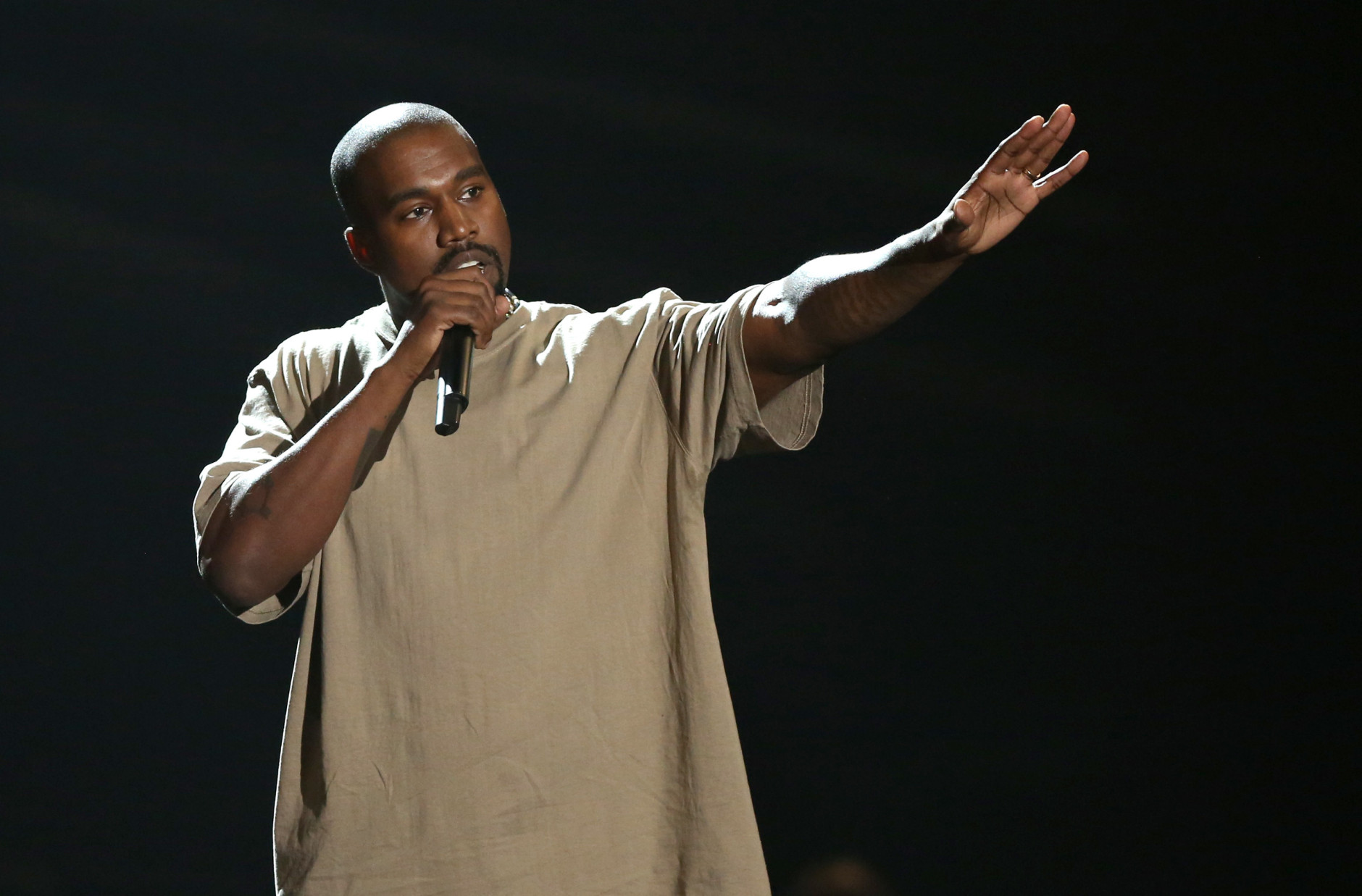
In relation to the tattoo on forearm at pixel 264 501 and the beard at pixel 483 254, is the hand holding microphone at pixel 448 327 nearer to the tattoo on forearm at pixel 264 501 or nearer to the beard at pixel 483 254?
the beard at pixel 483 254

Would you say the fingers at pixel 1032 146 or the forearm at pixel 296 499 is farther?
the forearm at pixel 296 499

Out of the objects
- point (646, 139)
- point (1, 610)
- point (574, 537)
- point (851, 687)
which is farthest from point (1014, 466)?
point (1, 610)

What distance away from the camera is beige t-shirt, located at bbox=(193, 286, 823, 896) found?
122 centimetres

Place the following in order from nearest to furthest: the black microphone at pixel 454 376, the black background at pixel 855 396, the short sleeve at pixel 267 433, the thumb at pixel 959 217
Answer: the thumb at pixel 959 217 → the black microphone at pixel 454 376 → the short sleeve at pixel 267 433 → the black background at pixel 855 396

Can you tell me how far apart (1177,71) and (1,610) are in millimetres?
2322

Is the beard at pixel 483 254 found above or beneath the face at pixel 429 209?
beneath

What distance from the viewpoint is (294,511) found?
121 cm

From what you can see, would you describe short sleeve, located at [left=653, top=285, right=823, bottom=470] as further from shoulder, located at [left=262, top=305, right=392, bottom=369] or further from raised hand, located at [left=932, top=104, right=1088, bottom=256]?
shoulder, located at [left=262, top=305, right=392, bottom=369]

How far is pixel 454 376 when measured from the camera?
3.95 feet

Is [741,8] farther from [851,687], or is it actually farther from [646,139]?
[851,687]

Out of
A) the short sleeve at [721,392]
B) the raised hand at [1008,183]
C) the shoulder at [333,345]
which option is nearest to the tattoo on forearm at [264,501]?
the shoulder at [333,345]

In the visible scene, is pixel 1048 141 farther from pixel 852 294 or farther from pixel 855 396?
pixel 855 396

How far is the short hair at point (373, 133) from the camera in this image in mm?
1401

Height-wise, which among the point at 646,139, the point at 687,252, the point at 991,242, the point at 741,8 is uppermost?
the point at 741,8
